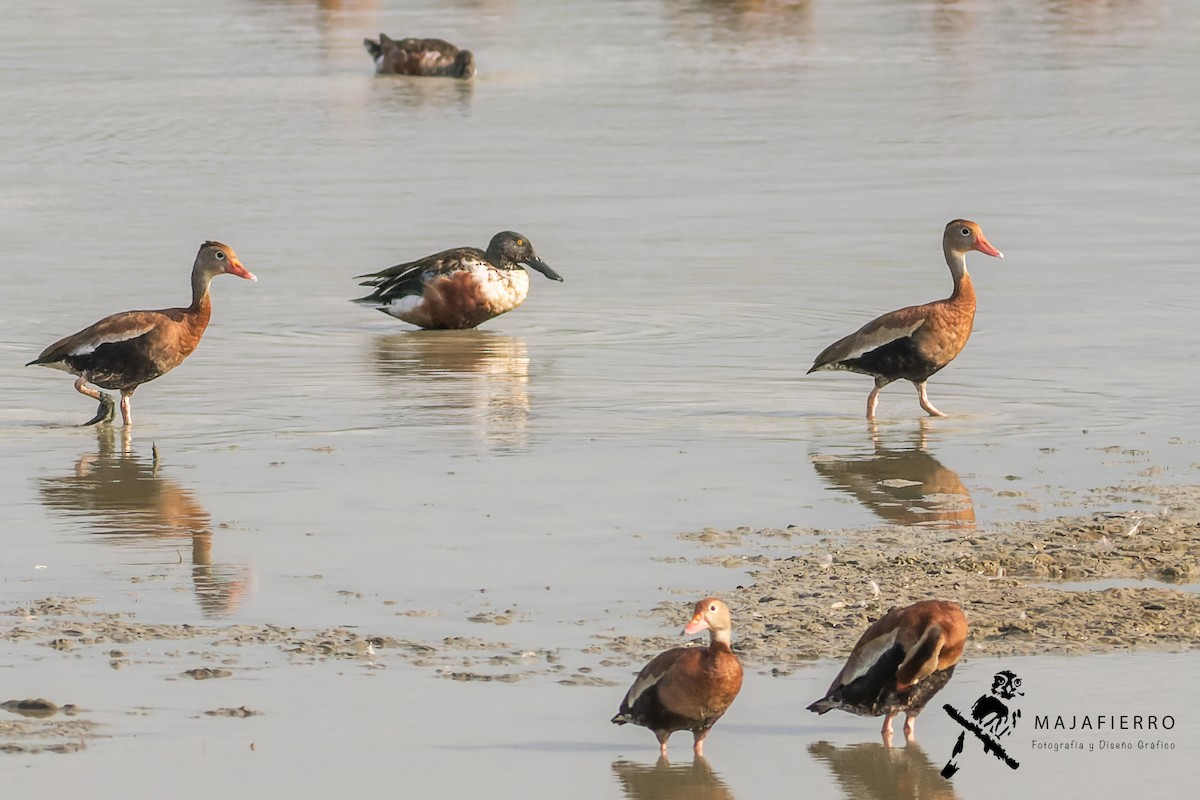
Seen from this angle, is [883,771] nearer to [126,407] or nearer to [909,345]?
[909,345]

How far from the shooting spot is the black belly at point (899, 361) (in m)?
12.7

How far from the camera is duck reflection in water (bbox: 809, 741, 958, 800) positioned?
7.05 metres

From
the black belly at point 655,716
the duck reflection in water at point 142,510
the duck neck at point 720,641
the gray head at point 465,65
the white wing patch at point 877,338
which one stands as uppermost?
the duck neck at point 720,641

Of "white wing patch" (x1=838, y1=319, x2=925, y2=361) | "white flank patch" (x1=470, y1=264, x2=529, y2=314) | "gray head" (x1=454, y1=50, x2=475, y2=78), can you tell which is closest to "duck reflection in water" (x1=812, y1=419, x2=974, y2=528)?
"white wing patch" (x1=838, y1=319, x2=925, y2=361)

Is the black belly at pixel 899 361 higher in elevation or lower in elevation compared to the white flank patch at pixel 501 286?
higher

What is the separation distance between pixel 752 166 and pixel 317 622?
16014 millimetres

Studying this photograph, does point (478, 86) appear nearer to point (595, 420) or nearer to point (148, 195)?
point (148, 195)

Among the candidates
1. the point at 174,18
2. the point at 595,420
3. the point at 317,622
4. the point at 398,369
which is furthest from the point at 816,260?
the point at 174,18

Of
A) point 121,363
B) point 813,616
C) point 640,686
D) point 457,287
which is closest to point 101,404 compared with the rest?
point 121,363

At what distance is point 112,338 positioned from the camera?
12820 millimetres

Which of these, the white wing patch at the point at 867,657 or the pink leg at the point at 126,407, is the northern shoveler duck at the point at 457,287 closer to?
the pink leg at the point at 126,407

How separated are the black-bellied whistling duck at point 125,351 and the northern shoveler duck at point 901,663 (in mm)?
6502

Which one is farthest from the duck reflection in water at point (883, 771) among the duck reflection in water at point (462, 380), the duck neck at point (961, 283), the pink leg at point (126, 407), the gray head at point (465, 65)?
the gray head at point (465, 65)

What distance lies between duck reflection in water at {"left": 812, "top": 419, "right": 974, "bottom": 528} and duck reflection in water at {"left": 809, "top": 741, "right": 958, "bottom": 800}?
2.80m
